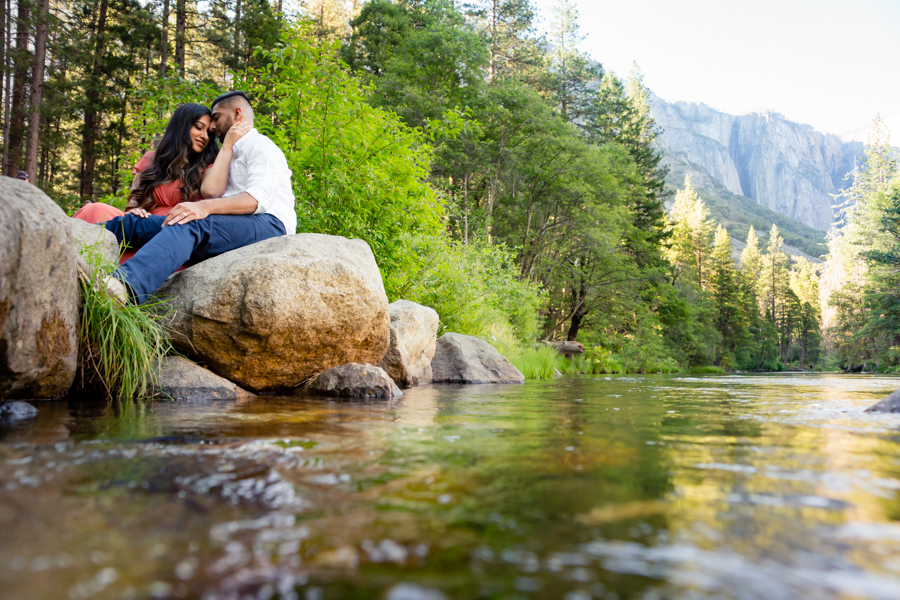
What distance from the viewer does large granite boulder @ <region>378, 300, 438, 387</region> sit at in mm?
6297

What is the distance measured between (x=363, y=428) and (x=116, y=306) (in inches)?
88.9

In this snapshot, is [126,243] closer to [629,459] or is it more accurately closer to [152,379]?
[152,379]

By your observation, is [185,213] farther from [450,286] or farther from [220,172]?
[450,286]

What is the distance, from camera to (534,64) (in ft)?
95.6

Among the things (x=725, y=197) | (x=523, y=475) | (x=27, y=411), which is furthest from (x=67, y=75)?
(x=725, y=197)

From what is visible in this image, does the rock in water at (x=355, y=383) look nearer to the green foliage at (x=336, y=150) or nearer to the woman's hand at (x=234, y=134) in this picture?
the woman's hand at (x=234, y=134)

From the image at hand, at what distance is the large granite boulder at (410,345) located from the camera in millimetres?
6297

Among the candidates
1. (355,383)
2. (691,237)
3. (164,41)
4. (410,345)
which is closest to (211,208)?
(355,383)

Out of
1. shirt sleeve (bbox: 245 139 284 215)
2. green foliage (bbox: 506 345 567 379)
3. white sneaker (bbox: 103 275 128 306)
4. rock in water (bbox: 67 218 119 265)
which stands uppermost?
shirt sleeve (bbox: 245 139 284 215)

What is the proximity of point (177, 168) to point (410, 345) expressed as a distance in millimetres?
3291

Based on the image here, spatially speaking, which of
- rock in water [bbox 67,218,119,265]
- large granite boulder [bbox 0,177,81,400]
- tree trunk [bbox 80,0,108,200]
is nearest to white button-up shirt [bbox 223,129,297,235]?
rock in water [bbox 67,218,119,265]

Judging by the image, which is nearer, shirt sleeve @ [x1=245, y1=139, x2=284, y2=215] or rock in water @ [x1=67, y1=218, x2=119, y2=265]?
rock in water @ [x1=67, y1=218, x2=119, y2=265]

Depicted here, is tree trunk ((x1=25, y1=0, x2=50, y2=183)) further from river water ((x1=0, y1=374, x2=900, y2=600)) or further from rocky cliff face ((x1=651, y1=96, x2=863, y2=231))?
rocky cliff face ((x1=651, y1=96, x2=863, y2=231))

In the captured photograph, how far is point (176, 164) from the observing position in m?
4.83
